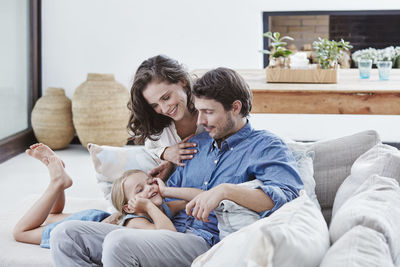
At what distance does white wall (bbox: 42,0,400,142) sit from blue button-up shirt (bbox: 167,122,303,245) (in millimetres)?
3228

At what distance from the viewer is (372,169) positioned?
2.13 meters

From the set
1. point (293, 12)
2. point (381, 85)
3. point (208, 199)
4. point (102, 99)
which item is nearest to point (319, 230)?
point (208, 199)

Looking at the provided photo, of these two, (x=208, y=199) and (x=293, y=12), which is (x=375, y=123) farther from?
(x=208, y=199)

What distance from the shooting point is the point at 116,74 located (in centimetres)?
577

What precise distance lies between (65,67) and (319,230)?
4641mm

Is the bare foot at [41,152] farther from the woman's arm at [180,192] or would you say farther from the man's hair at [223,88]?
the man's hair at [223,88]

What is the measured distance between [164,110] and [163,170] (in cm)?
28

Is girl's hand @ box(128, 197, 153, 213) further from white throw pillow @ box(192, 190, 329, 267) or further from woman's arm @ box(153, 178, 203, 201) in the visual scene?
white throw pillow @ box(192, 190, 329, 267)

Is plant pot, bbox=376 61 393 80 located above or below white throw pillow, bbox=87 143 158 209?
above

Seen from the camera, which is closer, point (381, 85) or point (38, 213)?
point (38, 213)

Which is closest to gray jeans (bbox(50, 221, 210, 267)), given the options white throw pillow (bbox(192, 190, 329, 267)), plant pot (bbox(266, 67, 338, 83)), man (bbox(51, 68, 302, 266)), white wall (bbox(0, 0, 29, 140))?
man (bbox(51, 68, 302, 266))

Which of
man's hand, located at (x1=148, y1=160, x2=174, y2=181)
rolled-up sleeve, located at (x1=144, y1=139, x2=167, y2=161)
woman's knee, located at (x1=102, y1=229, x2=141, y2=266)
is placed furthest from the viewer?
rolled-up sleeve, located at (x1=144, y1=139, x2=167, y2=161)

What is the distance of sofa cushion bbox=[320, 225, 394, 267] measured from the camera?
1.29m

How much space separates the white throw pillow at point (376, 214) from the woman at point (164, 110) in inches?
36.8
